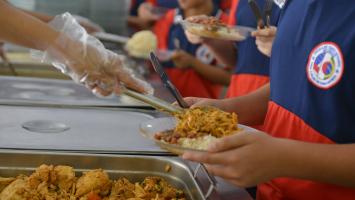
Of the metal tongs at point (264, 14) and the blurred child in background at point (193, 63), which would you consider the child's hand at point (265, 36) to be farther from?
the blurred child in background at point (193, 63)

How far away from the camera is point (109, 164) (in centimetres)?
129

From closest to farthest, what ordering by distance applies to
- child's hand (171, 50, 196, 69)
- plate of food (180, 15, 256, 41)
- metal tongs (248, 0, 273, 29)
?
metal tongs (248, 0, 273, 29)
plate of food (180, 15, 256, 41)
child's hand (171, 50, 196, 69)

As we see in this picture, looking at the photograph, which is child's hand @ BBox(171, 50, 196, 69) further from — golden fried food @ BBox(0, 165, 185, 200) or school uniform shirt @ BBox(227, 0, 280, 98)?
golden fried food @ BBox(0, 165, 185, 200)

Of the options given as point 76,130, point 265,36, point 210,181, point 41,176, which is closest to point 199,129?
point 210,181

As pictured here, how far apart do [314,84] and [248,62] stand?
1226 mm

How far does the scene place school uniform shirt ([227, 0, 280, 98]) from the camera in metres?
2.34

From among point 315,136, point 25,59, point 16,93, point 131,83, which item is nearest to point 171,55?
point 25,59

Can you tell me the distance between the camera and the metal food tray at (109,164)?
126 centimetres

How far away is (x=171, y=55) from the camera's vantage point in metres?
2.94

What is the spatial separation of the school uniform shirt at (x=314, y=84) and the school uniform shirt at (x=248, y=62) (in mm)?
996

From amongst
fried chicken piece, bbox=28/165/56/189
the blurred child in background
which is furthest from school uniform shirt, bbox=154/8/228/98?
fried chicken piece, bbox=28/165/56/189

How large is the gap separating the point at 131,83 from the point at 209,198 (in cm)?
41

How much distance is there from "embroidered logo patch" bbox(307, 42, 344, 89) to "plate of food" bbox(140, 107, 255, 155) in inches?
8.6

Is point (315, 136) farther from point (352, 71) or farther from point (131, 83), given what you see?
point (131, 83)
